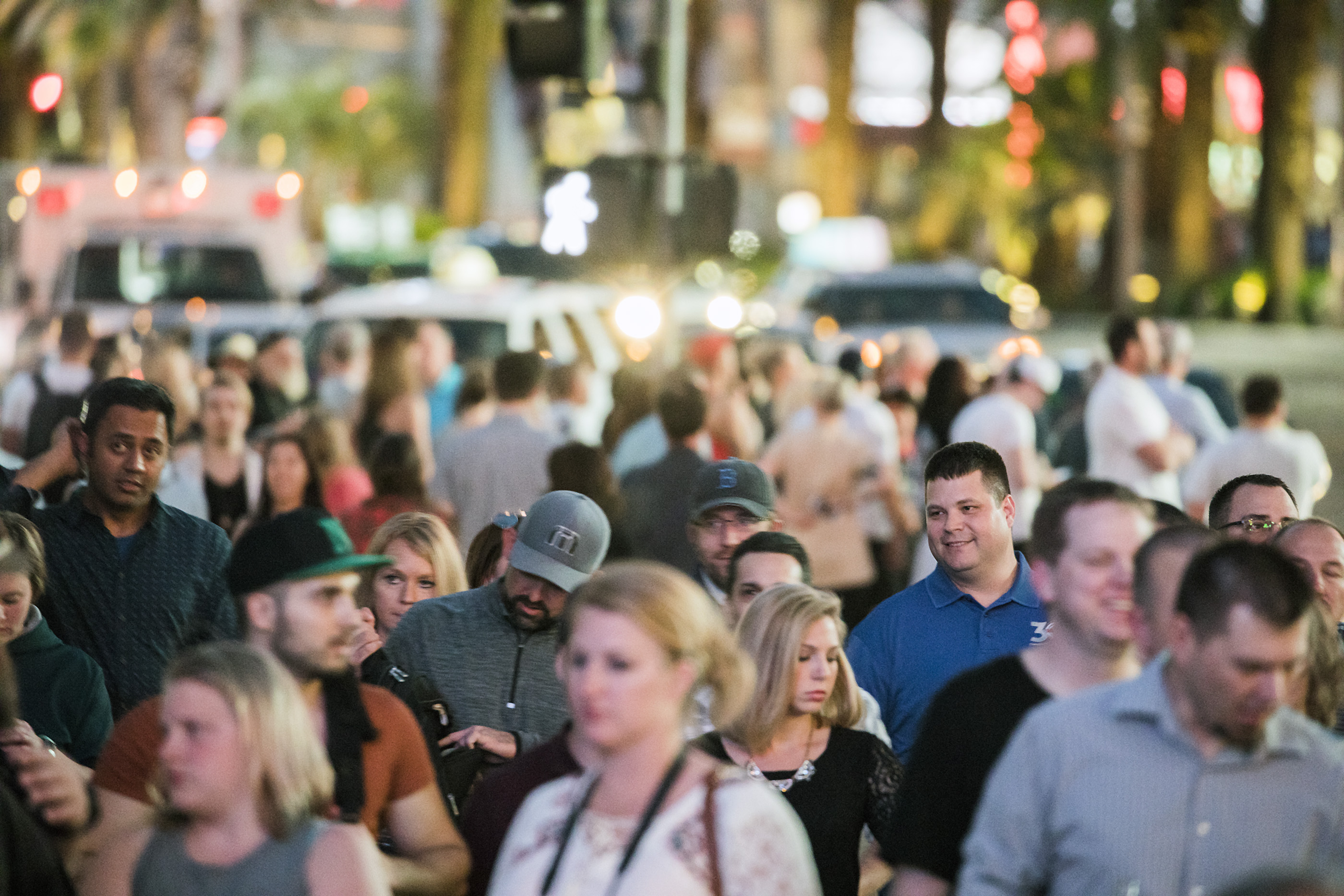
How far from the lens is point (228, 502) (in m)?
8.34

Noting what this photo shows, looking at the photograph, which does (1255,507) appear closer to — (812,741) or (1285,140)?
(812,741)

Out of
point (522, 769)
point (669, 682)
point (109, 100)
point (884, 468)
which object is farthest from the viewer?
point (109, 100)

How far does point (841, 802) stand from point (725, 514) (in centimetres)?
211

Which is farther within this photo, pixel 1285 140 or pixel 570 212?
pixel 1285 140

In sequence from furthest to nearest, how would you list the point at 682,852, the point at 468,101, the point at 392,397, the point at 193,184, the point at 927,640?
the point at 468,101 < the point at 193,184 < the point at 392,397 < the point at 927,640 < the point at 682,852

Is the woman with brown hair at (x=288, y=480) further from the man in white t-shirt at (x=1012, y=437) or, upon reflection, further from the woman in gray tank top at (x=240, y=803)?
the woman in gray tank top at (x=240, y=803)

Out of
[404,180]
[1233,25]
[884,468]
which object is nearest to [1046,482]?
[884,468]

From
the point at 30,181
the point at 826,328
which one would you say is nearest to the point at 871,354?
the point at 826,328

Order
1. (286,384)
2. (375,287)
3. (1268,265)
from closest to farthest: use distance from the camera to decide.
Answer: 1. (286,384)
2. (375,287)
3. (1268,265)

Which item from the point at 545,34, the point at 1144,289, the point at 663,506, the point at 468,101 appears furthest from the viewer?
the point at 1144,289

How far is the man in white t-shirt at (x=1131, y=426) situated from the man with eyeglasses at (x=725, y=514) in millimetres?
3314

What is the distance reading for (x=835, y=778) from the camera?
454 cm

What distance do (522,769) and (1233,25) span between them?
31601 millimetres

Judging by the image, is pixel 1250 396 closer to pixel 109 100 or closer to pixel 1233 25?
pixel 1233 25
